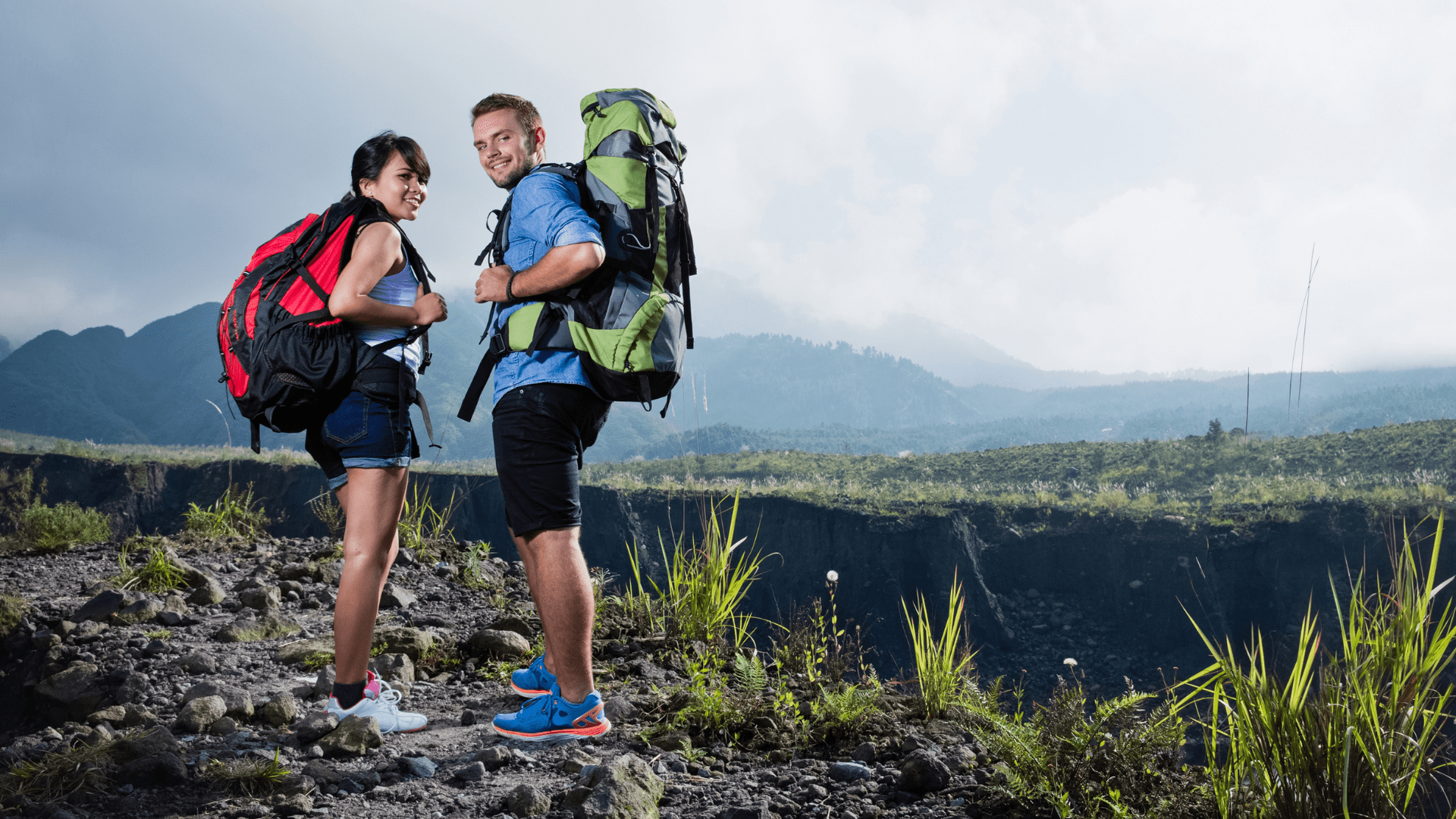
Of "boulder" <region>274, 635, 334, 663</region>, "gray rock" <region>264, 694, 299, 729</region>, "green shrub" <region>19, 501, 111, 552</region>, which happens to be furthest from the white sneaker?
"green shrub" <region>19, 501, 111, 552</region>

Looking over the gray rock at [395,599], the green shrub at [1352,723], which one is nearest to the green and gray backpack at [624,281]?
the green shrub at [1352,723]

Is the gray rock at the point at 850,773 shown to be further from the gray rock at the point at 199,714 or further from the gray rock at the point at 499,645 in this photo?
the gray rock at the point at 199,714

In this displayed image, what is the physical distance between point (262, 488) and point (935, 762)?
35.8 meters

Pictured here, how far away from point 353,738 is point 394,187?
5.22 feet

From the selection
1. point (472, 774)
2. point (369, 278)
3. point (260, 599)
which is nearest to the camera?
point (472, 774)

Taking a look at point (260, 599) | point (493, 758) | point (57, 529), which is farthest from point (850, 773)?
point (57, 529)

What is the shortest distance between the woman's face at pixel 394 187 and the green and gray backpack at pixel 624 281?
18.6 inches

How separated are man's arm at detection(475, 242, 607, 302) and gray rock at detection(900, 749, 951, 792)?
1.53 meters

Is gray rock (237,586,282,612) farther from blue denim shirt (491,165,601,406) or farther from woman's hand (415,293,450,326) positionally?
blue denim shirt (491,165,601,406)

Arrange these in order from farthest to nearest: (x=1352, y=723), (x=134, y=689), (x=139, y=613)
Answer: (x=139, y=613) → (x=134, y=689) → (x=1352, y=723)

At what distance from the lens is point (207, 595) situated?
384cm

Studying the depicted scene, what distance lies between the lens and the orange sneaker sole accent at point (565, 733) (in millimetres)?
2141

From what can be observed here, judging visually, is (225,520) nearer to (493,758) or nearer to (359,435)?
(359,435)

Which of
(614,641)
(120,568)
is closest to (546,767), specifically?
(614,641)
